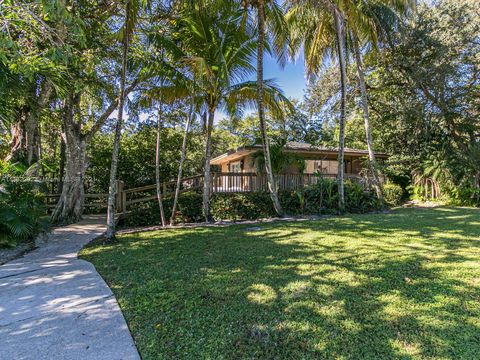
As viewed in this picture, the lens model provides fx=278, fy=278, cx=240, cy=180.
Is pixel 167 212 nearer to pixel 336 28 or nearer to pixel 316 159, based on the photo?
pixel 336 28

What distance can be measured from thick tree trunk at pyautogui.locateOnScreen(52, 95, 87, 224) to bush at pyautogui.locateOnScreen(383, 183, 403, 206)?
46.1ft

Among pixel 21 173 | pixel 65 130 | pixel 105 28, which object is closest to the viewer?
pixel 21 173

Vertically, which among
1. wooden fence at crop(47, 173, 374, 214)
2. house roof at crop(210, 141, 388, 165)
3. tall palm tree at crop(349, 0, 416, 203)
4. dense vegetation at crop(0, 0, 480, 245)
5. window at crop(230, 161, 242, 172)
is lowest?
wooden fence at crop(47, 173, 374, 214)

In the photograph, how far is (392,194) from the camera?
579 inches

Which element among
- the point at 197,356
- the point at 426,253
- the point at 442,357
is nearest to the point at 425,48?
the point at 426,253

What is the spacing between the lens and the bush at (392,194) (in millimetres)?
14516

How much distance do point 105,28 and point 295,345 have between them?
31.6ft

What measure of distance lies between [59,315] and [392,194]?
50.5 feet

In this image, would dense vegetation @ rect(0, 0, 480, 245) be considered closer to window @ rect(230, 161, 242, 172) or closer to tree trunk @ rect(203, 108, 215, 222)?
tree trunk @ rect(203, 108, 215, 222)

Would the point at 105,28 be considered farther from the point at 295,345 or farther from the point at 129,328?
the point at 295,345

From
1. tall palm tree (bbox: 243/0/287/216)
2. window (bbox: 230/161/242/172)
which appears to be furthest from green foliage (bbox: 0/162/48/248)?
window (bbox: 230/161/242/172)

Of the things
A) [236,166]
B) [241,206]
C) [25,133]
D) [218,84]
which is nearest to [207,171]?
[241,206]

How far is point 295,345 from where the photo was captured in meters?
2.39

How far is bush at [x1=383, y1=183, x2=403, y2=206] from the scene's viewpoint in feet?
47.6
